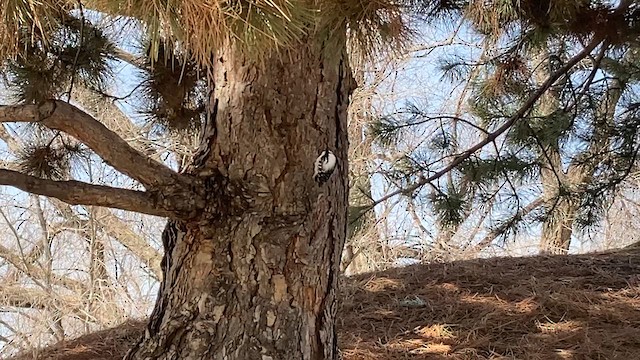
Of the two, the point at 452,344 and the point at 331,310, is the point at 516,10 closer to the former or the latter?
the point at 331,310

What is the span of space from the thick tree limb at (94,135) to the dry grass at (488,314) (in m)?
1.02

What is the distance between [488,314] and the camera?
238cm

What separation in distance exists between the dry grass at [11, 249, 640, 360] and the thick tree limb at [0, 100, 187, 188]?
102cm

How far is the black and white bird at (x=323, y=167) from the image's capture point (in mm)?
1403

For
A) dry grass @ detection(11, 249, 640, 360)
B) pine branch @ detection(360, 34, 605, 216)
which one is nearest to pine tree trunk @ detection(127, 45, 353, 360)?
dry grass @ detection(11, 249, 640, 360)

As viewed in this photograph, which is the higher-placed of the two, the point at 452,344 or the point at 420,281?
the point at 420,281

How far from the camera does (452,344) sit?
2.17m

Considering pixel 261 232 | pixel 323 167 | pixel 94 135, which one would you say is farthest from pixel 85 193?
pixel 323 167

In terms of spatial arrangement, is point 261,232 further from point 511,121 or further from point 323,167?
point 511,121

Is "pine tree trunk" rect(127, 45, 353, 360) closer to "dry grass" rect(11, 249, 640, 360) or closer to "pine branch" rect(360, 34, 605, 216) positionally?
"dry grass" rect(11, 249, 640, 360)

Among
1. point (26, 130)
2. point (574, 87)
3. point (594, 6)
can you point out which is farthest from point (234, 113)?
point (574, 87)

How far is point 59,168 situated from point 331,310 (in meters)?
1.06

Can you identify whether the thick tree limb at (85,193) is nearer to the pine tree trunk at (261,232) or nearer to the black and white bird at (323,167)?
the pine tree trunk at (261,232)

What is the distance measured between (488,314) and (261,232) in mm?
1315
